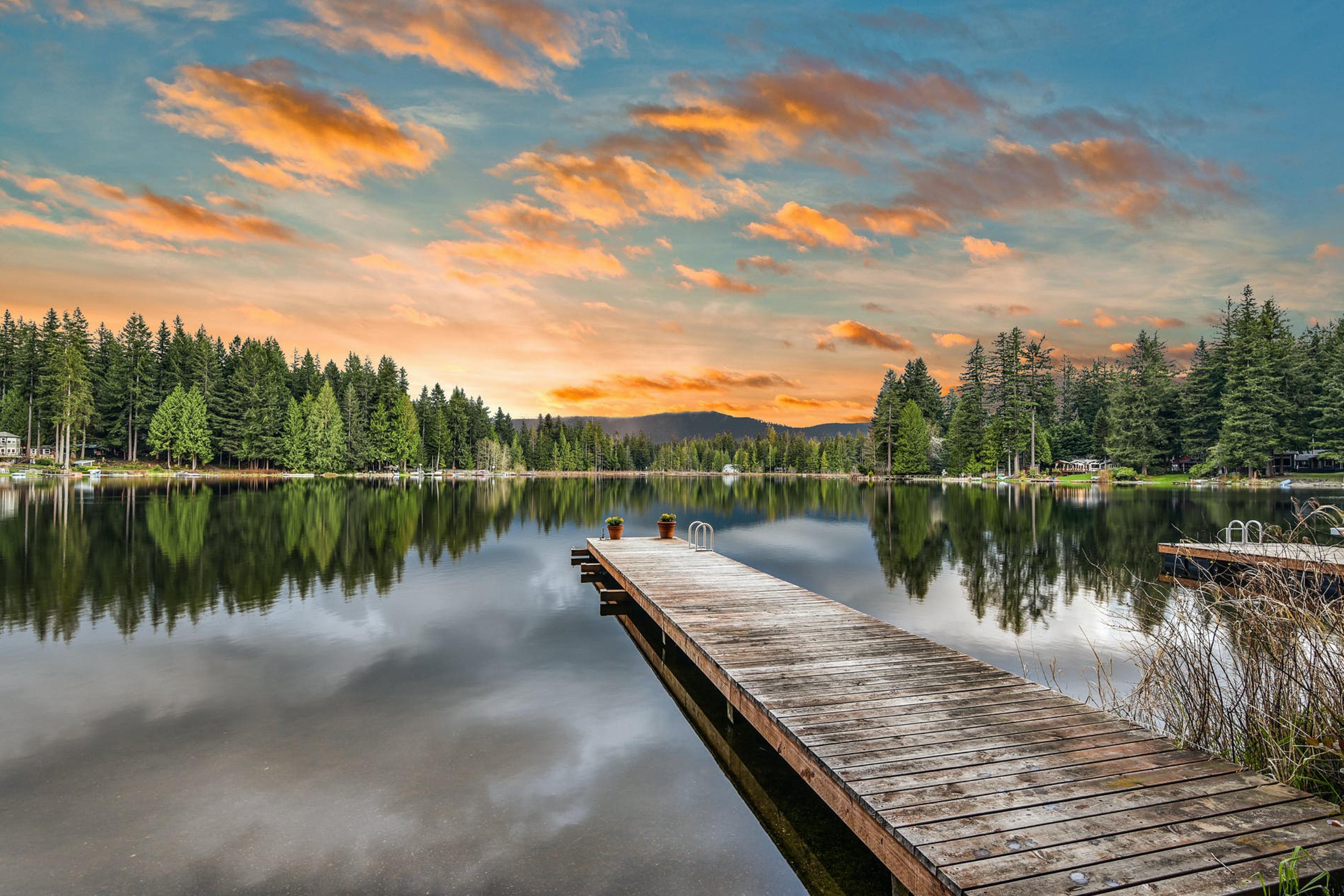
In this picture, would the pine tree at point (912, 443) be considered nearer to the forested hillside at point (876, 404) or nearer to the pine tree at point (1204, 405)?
the forested hillside at point (876, 404)

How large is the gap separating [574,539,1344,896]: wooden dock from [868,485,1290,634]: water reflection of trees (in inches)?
89.8

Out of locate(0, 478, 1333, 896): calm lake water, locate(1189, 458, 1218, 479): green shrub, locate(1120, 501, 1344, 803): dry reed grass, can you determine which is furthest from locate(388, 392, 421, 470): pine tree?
locate(1189, 458, 1218, 479): green shrub

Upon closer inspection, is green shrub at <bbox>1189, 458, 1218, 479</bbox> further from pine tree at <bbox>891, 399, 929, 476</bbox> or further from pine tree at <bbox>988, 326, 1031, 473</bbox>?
pine tree at <bbox>891, 399, 929, 476</bbox>

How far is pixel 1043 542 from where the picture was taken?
26109 millimetres

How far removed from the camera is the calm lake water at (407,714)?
506 cm

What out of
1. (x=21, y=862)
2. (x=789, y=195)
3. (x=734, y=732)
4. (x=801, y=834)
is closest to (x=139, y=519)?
(x=21, y=862)

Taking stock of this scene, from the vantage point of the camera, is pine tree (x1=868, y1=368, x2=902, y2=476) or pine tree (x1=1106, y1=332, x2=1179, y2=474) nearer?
pine tree (x1=1106, y1=332, x2=1179, y2=474)

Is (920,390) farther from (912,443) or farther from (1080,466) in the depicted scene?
(1080,466)

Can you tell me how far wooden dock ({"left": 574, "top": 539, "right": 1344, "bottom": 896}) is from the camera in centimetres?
338

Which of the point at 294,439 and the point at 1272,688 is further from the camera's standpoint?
the point at 294,439

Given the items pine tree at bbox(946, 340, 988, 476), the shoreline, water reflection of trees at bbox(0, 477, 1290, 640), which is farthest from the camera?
pine tree at bbox(946, 340, 988, 476)

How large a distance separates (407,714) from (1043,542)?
1018 inches

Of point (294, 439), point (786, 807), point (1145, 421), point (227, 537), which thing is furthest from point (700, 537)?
point (294, 439)

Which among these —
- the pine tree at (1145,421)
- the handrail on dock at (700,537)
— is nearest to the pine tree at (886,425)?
the pine tree at (1145,421)
